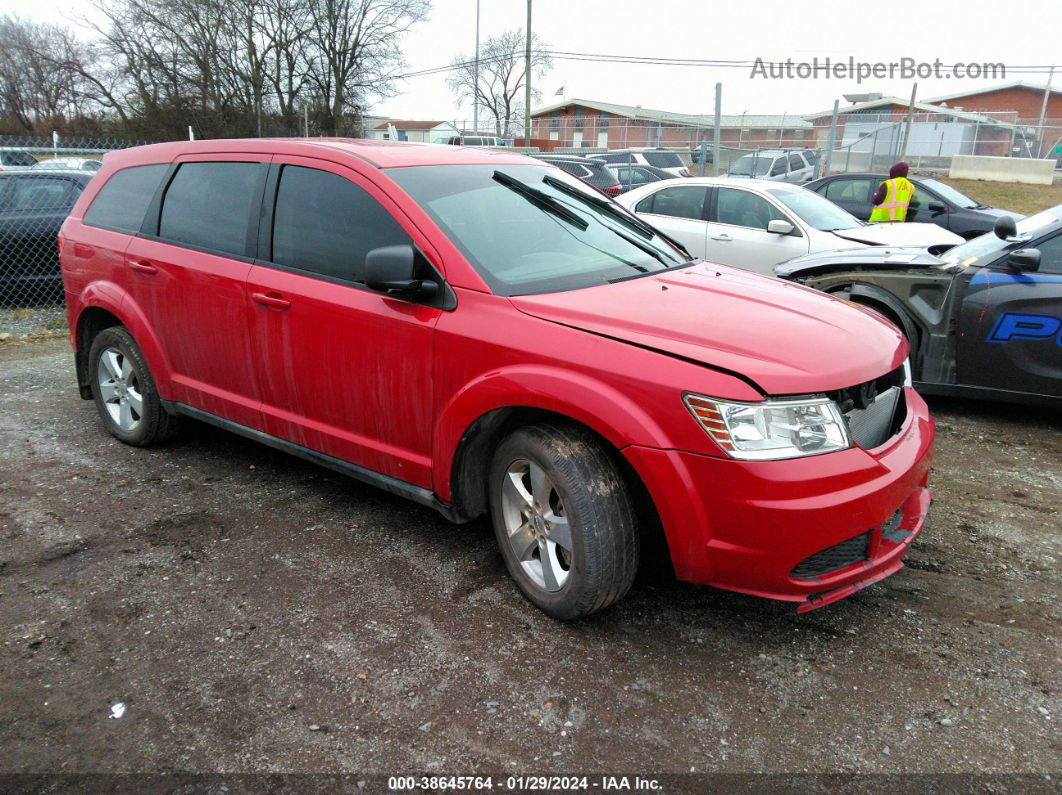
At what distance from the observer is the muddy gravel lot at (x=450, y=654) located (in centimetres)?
240

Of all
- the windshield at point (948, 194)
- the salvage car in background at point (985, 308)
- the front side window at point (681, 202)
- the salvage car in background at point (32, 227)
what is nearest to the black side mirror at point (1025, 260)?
the salvage car in background at point (985, 308)

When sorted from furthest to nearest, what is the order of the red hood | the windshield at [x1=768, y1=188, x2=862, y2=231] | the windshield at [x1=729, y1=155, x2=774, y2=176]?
1. the windshield at [x1=729, y1=155, x2=774, y2=176]
2. the windshield at [x1=768, y1=188, x2=862, y2=231]
3. the red hood

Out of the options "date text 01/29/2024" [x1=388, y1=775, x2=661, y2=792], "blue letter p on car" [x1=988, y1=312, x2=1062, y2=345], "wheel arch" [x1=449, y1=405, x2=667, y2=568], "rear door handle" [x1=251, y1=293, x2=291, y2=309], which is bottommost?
"date text 01/29/2024" [x1=388, y1=775, x2=661, y2=792]

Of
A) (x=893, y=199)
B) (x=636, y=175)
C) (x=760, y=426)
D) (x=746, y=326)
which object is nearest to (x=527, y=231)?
(x=746, y=326)

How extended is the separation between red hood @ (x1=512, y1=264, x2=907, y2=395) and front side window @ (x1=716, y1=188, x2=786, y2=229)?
5050mm

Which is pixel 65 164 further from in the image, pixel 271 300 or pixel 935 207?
pixel 935 207

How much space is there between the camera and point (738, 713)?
2.57 m

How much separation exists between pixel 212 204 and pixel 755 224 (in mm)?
5871

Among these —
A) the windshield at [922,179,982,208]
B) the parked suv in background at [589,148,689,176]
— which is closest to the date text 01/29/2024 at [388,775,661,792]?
the windshield at [922,179,982,208]

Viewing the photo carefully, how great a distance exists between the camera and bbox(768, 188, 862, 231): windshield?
8062 mm

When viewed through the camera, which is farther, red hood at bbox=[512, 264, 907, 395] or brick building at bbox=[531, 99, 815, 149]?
brick building at bbox=[531, 99, 815, 149]

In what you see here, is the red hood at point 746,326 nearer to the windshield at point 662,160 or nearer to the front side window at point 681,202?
the front side window at point 681,202

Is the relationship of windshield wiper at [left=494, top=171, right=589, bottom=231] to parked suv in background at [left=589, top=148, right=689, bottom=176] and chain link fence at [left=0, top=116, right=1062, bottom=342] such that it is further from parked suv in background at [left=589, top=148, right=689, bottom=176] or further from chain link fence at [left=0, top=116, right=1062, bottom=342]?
parked suv in background at [left=589, top=148, right=689, bottom=176]

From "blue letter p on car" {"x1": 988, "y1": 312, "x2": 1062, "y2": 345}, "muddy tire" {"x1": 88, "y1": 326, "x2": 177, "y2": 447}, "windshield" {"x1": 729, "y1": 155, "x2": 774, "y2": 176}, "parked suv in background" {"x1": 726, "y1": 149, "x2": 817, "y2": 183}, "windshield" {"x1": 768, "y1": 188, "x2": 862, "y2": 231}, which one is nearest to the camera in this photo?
"muddy tire" {"x1": 88, "y1": 326, "x2": 177, "y2": 447}
